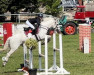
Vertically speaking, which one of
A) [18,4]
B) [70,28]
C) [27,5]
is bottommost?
[70,28]

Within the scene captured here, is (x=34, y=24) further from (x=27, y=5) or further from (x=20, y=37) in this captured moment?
(x=27, y=5)

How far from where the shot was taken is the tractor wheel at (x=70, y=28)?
34081mm

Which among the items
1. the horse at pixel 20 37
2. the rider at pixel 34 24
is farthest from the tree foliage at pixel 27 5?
the rider at pixel 34 24

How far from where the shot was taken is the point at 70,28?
34469mm

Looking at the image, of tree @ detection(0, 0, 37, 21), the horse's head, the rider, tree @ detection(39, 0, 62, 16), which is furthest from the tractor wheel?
tree @ detection(0, 0, 37, 21)

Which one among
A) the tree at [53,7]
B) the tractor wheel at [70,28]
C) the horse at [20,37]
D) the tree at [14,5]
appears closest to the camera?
the horse at [20,37]

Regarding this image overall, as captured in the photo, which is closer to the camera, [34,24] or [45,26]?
[34,24]

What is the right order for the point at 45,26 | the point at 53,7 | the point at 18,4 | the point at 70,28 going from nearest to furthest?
the point at 45,26
the point at 70,28
the point at 53,7
the point at 18,4

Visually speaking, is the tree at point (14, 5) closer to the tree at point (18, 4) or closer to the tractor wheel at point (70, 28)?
the tree at point (18, 4)

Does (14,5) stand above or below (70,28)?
above

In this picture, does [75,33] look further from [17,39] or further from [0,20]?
[0,20]

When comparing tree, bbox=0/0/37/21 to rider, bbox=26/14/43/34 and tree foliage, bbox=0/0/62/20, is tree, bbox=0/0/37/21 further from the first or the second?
rider, bbox=26/14/43/34

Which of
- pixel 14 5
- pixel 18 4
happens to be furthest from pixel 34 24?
pixel 18 4

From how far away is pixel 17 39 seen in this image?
15422 mm
